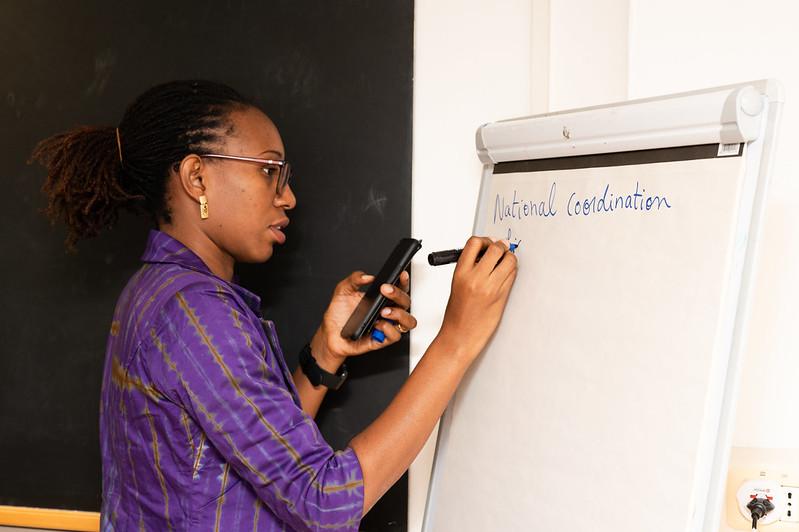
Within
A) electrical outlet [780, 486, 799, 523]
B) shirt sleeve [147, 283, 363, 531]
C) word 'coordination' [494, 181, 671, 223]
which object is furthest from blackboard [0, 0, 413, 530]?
electrical outlet [780, 486, 799, 523]

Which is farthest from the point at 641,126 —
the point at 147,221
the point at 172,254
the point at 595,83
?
the point at 147,221

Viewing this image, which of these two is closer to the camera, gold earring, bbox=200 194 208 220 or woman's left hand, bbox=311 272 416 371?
gold earring, bbox=200 194 208 220

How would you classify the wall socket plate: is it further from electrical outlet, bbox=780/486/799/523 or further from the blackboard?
the blackboard

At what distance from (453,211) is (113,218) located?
667mm

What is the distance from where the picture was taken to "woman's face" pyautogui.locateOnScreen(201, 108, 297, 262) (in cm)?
128

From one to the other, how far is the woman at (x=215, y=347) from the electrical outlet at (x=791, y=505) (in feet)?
1.81

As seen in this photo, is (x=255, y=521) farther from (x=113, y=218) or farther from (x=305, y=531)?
(x=113, y=218)

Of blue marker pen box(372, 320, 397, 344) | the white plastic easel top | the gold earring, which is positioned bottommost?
blue marker pen box(372, 320, 397, 344)

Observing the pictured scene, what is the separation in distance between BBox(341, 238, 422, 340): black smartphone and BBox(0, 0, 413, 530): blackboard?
0.71 ft

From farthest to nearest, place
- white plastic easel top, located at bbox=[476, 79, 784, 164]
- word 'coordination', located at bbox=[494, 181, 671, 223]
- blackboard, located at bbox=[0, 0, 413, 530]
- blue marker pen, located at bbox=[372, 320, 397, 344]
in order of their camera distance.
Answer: blackboard, located at bbox=[0, 0, 413, 530] → blue marker pen, located at bbox=[372, 320, 397, 344] → word 'coordination', located at bbox=[494, 181, 671, 223] → white plastic easel top, located at bbox=[476, 79, 784, 164]

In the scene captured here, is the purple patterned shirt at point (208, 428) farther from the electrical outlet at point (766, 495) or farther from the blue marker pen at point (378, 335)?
the electrical outlet at point (766, 495)

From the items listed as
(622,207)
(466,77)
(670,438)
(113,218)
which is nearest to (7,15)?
(113,218)

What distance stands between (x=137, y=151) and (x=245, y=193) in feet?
0.67

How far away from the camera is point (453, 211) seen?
1.58 m
